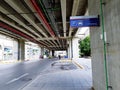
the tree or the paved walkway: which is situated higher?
the tree

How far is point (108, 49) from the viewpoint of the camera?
5.15 meters

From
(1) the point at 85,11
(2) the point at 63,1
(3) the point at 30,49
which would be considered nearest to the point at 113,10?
(2) the point at 63,1

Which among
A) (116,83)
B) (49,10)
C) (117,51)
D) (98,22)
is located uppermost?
(49,10)

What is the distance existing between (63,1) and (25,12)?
4.55 meters

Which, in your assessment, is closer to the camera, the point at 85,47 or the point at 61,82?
the point at 61,82

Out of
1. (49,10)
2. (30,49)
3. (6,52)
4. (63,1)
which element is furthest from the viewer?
(30,49)

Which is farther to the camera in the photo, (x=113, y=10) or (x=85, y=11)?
(x=85, y=11)

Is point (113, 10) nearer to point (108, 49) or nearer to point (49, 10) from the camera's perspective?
point (108, 49)

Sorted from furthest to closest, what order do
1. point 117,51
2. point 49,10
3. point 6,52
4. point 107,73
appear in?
point 6,52 < point 49,10 < point 107,73 < point 117,51

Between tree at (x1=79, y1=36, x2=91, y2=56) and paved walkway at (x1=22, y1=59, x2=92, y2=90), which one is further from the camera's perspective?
tree at (x1=79, y1=36, x2=91, y2=56)

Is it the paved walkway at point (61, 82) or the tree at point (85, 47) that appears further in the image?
the tree at point (85, 47)

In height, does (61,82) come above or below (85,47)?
below

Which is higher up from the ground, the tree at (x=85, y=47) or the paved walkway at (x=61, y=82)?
the tree at (x=85, y=47)

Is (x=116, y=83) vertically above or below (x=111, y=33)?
below
